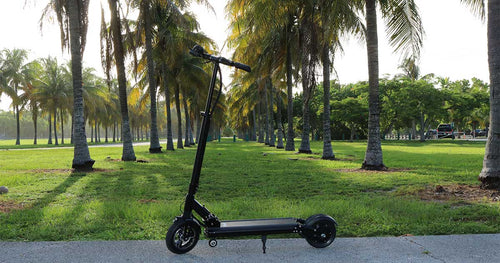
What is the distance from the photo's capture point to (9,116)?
11562 cm

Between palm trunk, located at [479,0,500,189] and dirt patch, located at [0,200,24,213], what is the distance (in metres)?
9.11

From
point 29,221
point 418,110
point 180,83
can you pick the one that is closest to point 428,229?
point 29,221

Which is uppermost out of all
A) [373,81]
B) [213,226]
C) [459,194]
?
[373,81]

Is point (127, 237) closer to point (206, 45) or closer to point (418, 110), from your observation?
point (206, 45)

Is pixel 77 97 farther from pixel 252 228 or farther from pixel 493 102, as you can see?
pixel 493 102

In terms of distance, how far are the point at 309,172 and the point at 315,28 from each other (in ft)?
21.7

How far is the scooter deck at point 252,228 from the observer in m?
3.52

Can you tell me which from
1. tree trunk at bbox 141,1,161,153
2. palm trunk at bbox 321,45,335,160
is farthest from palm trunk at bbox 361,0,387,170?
→ tree trunk at bbox 141,1,161,153

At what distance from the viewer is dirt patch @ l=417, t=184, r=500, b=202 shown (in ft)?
21.4

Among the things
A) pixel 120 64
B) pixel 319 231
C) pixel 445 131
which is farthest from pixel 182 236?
pixel 445 131

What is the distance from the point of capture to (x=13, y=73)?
1459 inches

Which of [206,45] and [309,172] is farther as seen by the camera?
[206,45]

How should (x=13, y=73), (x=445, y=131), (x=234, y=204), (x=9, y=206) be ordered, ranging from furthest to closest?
(x=445, y=131)
(x=13, y=73)
(x=9, y=206)
(x=234, y=204)

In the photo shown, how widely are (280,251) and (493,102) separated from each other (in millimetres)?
6389
